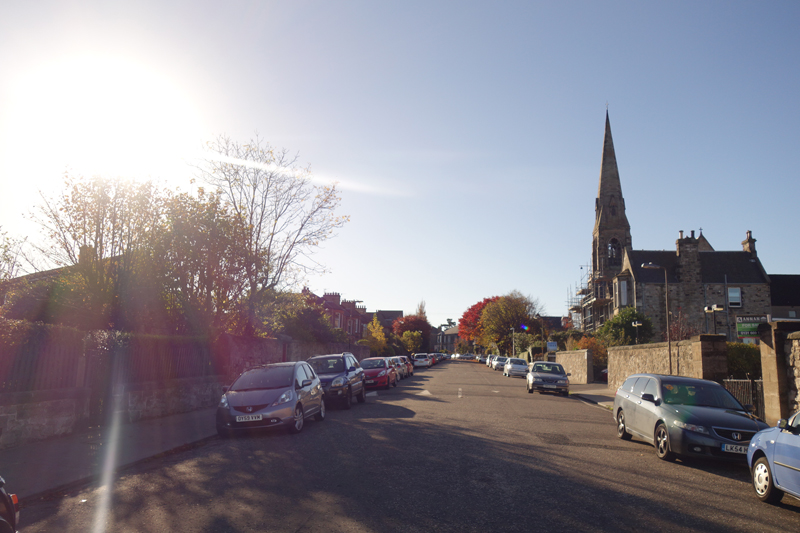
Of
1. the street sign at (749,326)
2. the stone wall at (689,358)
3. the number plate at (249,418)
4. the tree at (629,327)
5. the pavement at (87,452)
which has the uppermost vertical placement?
the tree at (629,327)

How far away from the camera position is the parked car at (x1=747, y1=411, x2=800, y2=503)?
6.27 metres

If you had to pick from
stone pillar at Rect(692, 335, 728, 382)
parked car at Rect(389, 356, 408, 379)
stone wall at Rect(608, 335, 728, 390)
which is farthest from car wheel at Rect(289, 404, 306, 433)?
parked car at Rect(389, 356, 408, 379)

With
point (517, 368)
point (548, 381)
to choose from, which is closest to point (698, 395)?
point (548, 381)

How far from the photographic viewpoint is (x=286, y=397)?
1195cm

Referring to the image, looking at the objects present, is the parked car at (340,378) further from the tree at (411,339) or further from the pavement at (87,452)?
the tree at (411,339)

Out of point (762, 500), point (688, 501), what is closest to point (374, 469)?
point (688, 501)

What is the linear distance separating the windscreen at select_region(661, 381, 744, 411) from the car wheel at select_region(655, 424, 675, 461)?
0.66 meters

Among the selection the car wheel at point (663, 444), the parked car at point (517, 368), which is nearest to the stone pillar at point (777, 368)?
the car wheel at point (663, 444)

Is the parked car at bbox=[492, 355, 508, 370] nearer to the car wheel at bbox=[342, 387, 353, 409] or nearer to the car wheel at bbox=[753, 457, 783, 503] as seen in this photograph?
the car wheel at bbox=[342, 387, 353, 409]

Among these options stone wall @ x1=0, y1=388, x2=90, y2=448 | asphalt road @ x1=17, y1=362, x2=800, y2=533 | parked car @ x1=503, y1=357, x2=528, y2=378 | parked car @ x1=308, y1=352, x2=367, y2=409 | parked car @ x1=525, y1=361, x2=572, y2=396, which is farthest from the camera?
parked car @ x1=503, y1=357, x2=528, y2=378

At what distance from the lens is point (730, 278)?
5200 cm

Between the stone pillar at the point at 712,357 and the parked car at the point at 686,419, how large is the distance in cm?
739

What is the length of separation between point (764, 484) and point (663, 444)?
2.85 metres

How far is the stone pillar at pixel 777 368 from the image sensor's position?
13109 mm
